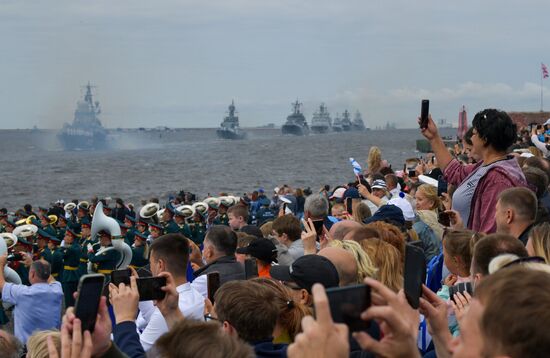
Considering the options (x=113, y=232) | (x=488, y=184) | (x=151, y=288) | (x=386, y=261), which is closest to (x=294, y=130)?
(x=113, y=232)

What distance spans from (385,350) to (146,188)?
6141 cm

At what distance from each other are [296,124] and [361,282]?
Answer: 189m

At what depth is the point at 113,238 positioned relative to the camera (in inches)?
474

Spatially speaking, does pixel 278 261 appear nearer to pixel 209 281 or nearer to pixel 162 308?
pixel 209 281

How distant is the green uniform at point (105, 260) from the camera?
1164cm

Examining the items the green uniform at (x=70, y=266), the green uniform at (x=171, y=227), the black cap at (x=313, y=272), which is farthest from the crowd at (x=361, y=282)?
the green uniform at (x=171, y=227)

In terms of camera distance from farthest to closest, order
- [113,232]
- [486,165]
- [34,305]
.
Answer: [113,232], [34,305], [486,165]

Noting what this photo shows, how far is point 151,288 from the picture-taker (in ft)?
12.4

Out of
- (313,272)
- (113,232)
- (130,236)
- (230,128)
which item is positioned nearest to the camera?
(313,272)

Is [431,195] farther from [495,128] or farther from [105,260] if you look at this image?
[105,260]

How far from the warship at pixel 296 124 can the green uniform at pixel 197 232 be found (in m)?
172

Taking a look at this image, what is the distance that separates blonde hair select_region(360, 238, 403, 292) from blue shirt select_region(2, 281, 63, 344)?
14.7ft

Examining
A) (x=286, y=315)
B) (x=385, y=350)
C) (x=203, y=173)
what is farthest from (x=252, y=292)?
(x=203, y=173)

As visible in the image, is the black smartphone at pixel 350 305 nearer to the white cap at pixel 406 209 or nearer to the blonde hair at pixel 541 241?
the blonde hair at pixel 541 241
